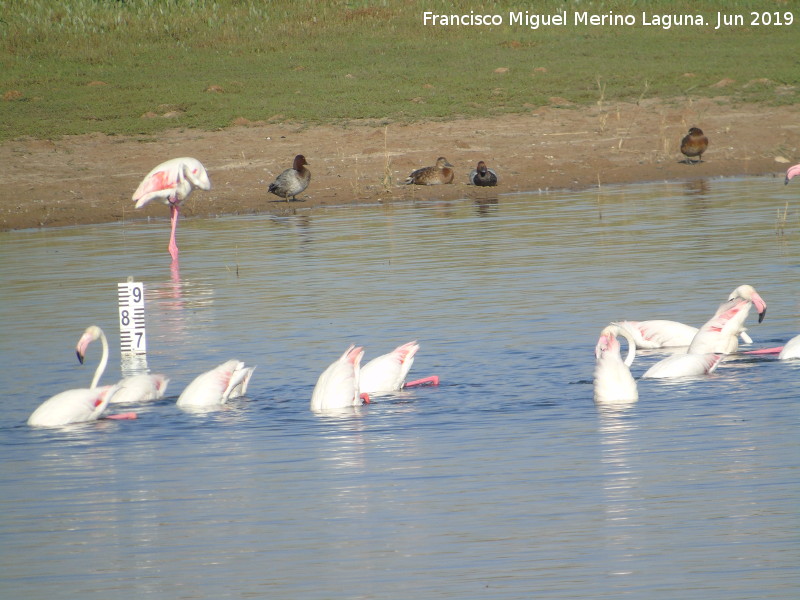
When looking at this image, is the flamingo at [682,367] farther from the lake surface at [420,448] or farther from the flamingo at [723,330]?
the flamingo at [723,330]

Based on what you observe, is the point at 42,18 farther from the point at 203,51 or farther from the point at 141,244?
the point at 141,244

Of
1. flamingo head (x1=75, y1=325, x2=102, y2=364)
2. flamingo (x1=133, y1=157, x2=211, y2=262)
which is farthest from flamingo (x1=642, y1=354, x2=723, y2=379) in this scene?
flamingo (x1=133, y1=157, x2=211, y2=262)

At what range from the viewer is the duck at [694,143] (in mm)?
22672

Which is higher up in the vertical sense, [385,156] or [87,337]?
[385,156]

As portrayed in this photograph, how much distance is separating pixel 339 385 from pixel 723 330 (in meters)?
2.71

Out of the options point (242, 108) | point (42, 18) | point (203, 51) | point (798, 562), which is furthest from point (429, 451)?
point (42, 18)

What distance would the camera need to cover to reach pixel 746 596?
5.04 meters

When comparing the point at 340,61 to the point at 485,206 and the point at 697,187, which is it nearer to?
the point at 485,206

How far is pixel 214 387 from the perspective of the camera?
857 cm

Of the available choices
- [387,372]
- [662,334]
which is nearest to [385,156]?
[662,334]

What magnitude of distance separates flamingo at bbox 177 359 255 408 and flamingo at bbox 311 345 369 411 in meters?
0.54

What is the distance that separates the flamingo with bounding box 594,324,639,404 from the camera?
322 inches

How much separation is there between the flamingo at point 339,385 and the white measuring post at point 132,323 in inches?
110

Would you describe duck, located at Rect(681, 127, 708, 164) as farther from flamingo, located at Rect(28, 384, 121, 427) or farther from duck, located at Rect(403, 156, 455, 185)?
flamingo, located at Rect(28, 384, 121, 427)
